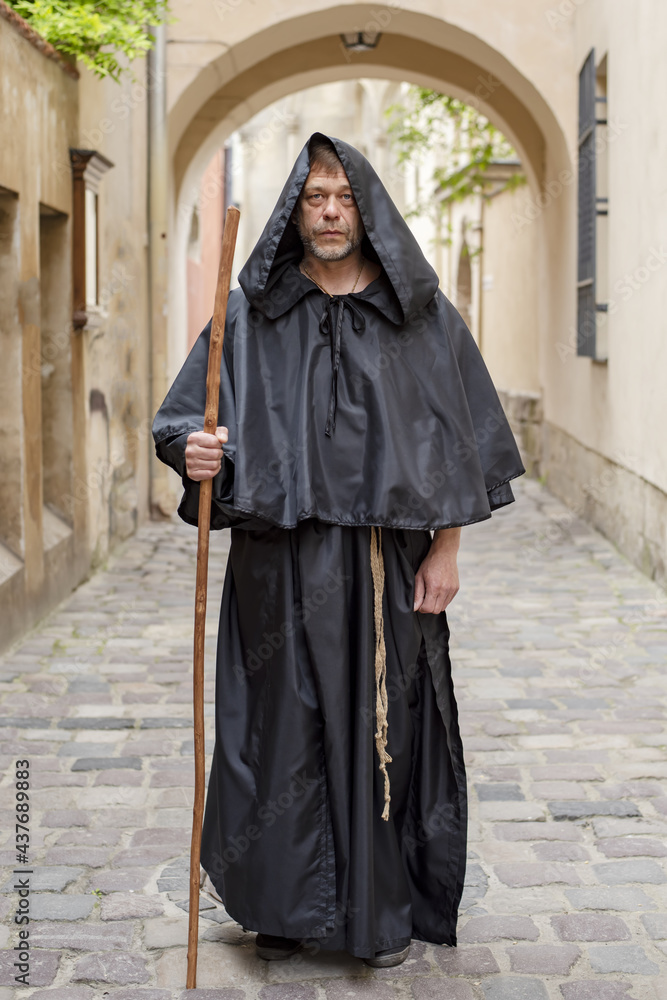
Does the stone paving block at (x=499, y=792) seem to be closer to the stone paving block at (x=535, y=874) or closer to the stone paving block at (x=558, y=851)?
the stone paving block at (x=558, y=851)

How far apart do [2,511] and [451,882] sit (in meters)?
3.92

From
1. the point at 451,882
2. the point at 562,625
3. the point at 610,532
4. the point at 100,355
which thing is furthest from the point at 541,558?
the point at 451,882

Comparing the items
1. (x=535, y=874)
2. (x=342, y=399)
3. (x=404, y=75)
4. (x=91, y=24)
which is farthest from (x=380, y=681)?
(x=404, y=75)

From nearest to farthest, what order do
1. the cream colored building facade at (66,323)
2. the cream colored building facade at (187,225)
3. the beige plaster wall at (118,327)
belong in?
the cream colored building facade at (66,323)
the cream colored building facade at (187,225)
the beige plaster wall at (118,327)

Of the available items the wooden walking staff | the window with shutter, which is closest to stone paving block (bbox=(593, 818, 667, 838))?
the wooden walking staff

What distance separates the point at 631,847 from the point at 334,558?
4.95ft

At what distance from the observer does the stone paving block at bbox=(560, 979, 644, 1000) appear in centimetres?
286

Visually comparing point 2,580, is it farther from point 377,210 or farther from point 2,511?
point 377,210

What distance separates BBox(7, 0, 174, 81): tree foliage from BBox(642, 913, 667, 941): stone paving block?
534 cm

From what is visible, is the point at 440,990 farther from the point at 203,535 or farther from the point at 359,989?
the point at 203,535

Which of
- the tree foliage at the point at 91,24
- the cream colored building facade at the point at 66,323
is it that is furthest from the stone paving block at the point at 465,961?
the tree foliage at the point at 91,24

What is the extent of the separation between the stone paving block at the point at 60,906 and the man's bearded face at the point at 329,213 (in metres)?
1.83

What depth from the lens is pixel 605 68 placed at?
950 centimetres

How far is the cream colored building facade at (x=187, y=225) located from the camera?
6.57 m
